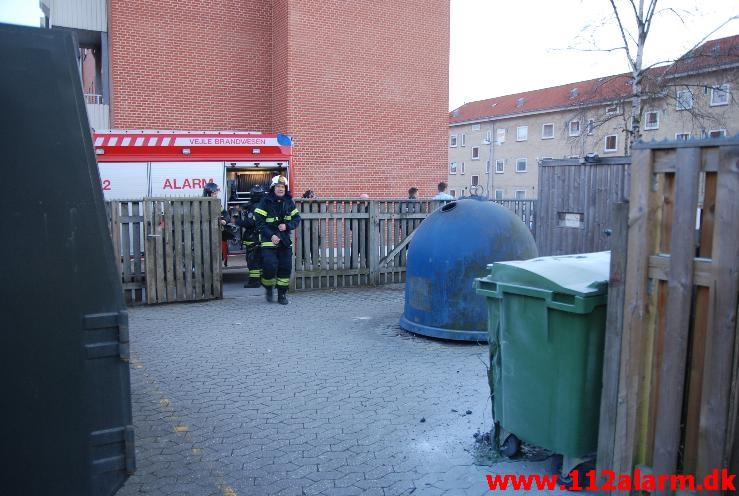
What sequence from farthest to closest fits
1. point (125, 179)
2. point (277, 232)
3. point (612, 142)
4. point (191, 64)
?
point (612, 142) → point (191, 64) → point (125, 179) → point (277, 232)

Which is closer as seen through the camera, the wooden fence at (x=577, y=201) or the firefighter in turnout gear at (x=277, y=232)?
the firefighter in turnout gear at (x=277, y=232)

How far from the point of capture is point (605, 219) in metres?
10.5

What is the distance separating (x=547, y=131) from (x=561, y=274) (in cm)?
5108

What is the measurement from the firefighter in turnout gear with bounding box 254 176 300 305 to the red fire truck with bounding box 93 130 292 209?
13.2 feet

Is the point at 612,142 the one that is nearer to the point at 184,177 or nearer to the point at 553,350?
the point at 184,177

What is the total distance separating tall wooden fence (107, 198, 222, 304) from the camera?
31.0ft

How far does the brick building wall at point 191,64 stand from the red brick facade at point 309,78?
1.1 inches

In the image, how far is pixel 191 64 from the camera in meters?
16.5

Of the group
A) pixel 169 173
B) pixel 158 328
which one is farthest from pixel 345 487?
pixel 169 173

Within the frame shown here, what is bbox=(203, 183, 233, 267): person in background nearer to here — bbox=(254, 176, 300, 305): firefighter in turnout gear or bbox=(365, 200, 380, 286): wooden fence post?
bbox=(254, 176, 300, 305): firefighter in turnout gear

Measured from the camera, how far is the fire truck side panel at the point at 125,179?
12.7 m

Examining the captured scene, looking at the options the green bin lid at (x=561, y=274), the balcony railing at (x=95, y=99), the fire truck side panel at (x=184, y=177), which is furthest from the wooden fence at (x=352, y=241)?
the balcony railing at (x=95, y=99)

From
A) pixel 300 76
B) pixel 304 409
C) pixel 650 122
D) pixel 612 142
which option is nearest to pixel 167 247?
pixel 304 409

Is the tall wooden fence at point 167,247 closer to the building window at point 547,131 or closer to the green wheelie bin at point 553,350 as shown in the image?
the green wheelie bin at point 553,350
